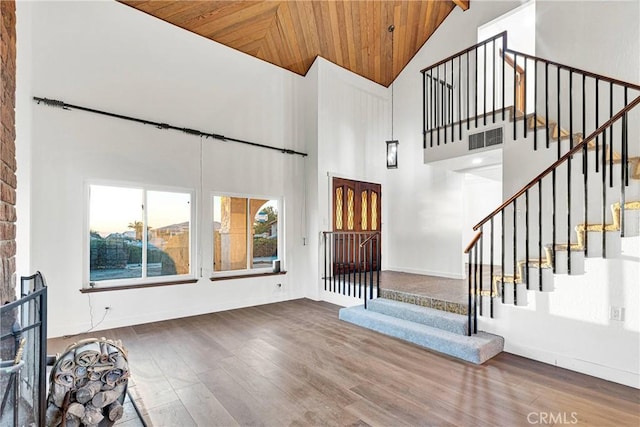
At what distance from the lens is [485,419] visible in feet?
7.77

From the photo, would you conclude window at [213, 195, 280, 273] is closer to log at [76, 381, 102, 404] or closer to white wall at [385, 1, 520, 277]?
white wall at [385, 1, 520, 277]

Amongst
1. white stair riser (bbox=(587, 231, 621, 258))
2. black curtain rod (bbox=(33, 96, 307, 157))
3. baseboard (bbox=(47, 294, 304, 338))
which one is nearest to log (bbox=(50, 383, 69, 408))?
baseboard (bbox=(47, 294, 304, 338))

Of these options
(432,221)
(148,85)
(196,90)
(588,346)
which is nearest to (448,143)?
(432,221)

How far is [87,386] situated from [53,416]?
0.76 ft

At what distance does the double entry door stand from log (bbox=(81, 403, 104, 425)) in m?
4.42

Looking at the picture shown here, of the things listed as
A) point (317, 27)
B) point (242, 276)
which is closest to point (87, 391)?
point (242, 276)

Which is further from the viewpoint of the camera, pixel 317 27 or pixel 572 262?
pixel 317 27

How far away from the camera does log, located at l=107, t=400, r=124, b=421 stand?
218 centimetres

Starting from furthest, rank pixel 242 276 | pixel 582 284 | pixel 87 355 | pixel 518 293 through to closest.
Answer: pixel 242 276, pixel 518 293, pixel 582 284, pixel 87 355

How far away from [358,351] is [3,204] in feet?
11.1

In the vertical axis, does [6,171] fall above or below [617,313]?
above

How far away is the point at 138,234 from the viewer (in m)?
4.77

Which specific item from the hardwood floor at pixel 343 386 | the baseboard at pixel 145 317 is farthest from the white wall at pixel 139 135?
the hardwood floor at pixel 343 386

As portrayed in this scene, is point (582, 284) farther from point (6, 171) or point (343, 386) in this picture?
point (6, 171)
